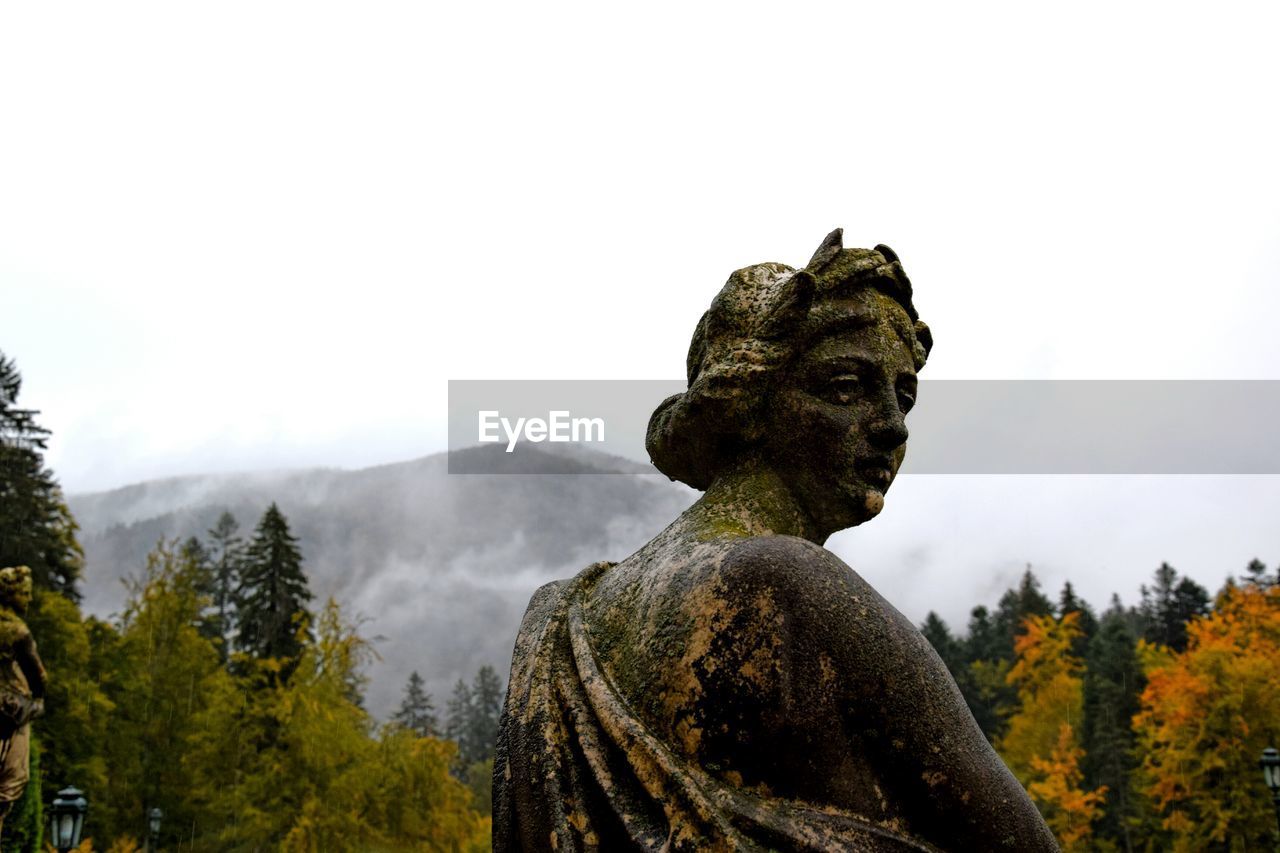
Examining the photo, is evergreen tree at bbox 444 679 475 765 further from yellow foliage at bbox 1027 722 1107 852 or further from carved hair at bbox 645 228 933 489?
carved hair at bbox 645 228 933 489

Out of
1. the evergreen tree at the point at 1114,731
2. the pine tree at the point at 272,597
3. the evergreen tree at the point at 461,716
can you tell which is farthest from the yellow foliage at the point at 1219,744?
the evergreen tree at the point at 461,716

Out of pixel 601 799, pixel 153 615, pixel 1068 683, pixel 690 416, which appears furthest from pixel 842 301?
pixel 1068 683

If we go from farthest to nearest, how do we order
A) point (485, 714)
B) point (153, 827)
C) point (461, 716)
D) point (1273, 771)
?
1. point (461, 716)
2. point (485, 714)
3. point (153, 827)
4. point (1273, 771)

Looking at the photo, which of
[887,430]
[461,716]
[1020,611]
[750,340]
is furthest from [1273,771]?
[461,716]

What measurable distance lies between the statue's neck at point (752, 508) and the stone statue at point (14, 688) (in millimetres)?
8492

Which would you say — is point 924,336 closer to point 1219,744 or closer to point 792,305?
point 792,305

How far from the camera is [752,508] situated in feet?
10.8

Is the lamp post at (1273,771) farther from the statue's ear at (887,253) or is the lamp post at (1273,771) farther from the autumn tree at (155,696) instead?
the autumn tree at (155,696)

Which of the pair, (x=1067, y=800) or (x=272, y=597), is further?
(x=272, y=597)

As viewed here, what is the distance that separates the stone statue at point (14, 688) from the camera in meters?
9.74

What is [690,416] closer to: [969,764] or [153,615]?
[969,764]

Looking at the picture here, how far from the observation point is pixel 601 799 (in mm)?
2695

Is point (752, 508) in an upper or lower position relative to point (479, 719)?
upper

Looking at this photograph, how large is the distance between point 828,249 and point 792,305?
26 cm
